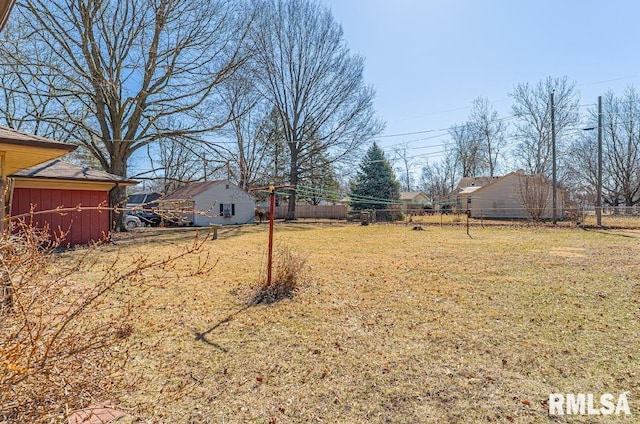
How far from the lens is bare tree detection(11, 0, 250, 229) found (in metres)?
12.0

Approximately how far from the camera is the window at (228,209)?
23938 mm

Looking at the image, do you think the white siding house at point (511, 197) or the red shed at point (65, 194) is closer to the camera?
the red shed at point (65, 194)

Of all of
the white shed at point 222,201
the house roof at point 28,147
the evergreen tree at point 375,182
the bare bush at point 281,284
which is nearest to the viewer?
the house roof at point 28,147

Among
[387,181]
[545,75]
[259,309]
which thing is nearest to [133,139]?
[259,309]

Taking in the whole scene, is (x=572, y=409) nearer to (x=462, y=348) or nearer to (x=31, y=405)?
(x=462, y=348)

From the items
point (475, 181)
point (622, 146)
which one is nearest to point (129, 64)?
point (475, 181)

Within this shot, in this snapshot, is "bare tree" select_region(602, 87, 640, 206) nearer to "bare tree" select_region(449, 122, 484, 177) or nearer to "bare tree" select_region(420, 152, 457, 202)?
"bare tree" select_region(449, 122, 484, 177)

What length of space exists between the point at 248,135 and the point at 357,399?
27495 mm

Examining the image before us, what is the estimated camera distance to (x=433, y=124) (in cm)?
2580

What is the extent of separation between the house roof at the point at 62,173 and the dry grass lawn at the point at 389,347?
21.3 ft

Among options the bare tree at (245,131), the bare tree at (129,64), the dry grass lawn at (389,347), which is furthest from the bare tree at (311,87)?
the dry grass lawn at (389,347)

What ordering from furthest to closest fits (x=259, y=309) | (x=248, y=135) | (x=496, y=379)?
(x=248, y=135)
(x=259, y=309)
(x=496, y=379)

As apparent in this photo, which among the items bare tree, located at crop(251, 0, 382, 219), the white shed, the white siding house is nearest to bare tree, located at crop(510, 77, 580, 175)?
the white siding house

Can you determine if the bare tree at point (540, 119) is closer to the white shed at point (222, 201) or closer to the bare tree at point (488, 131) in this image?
the bare tree at point (488, 131)
